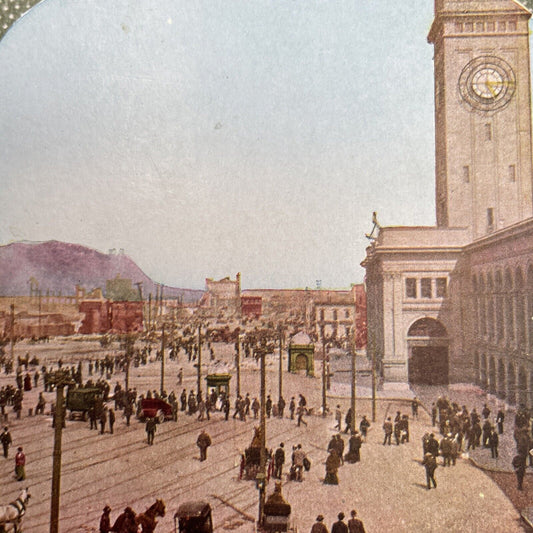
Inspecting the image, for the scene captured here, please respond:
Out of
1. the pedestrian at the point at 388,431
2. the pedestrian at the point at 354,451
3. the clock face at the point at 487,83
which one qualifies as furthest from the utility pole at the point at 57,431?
the clock face at the point at 487,83

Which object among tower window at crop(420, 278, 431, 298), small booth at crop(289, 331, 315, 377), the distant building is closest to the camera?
the distant building

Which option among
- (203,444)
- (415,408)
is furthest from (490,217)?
(203,444)

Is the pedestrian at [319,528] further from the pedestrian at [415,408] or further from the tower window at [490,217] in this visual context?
the tower window at [490,217]

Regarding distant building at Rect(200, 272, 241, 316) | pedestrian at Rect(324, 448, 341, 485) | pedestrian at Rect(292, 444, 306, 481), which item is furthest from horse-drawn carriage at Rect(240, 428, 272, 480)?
distant building at Rect(200, 272, 241, 316)

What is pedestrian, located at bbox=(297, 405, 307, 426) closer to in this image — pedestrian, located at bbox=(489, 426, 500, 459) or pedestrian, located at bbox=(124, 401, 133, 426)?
pedestrian, located at bbox=(489, 426, 500, 459)

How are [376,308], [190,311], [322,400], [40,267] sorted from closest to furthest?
[40,267]
[322,400]
[190,311]
[376,308]

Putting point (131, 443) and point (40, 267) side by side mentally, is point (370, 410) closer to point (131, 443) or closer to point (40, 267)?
point (131, 443)

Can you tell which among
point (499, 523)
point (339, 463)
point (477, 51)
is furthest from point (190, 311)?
point (477, 51)
